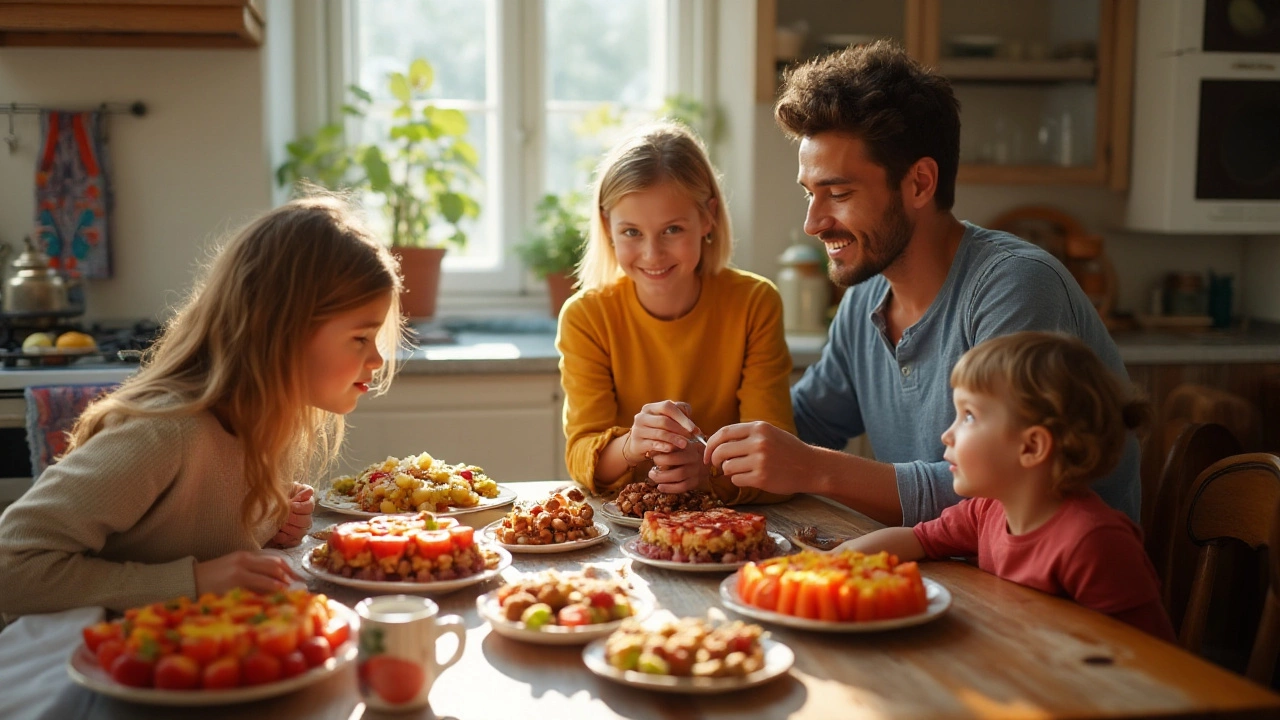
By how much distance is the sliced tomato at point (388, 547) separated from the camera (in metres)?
1.38

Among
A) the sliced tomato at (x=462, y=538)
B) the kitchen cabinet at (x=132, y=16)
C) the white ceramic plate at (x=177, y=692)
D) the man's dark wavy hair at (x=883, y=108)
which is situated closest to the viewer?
the white ceramic plate at (x=177, y=692)

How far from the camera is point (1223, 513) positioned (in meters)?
1.69

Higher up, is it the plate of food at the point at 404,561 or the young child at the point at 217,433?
the young child at the point at 217,433

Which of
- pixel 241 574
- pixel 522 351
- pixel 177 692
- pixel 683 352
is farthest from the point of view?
pixel 522 351

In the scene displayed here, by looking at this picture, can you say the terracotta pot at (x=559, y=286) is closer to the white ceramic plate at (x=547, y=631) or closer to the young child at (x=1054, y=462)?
the young child at (x=1054, y=462)

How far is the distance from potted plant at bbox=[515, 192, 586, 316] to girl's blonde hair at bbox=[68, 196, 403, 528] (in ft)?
7.38

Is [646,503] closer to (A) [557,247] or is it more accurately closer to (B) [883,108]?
(B) [883,108]

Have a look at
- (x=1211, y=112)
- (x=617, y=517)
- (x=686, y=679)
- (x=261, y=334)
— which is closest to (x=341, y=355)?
(x=261, y=334)

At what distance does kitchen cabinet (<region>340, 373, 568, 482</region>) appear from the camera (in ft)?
10.5

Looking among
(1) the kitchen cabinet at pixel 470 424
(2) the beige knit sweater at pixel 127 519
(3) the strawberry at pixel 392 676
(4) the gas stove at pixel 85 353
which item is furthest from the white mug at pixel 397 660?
(1) the kitchen cabinet at pixel 470 424

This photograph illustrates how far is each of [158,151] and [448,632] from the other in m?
2.90

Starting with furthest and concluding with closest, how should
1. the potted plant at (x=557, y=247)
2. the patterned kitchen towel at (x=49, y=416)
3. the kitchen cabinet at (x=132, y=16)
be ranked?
1. the potted plant at (x=557, y=247)
2. the kitchen cabinet at (x=132, y=16)
3. the patterned kitchen towel at (x=49, y=416)

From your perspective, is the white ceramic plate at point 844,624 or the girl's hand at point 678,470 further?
the girl's hand at point 678,470

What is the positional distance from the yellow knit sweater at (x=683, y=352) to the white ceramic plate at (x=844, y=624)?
0.87 meters
